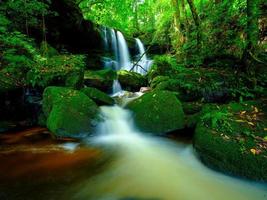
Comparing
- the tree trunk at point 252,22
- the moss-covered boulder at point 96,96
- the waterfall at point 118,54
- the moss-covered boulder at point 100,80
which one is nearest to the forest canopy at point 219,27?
the tree trunk at point 252,22

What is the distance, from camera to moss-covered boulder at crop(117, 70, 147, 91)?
10.7 m

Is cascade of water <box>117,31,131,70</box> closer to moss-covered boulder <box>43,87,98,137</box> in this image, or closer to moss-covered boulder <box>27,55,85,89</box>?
moss-covered boulder <box>27,55,85,89</box>

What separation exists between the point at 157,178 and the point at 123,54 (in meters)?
11.3

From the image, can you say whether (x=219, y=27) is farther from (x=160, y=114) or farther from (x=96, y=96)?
(x=96, y=96)

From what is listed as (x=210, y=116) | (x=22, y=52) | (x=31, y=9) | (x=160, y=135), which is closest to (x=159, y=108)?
(x=160, y=135)

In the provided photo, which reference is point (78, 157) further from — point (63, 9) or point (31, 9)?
point (63, 9)

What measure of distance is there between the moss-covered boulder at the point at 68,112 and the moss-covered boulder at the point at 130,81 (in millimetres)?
4000

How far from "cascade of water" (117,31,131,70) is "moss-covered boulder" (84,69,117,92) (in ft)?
13.1

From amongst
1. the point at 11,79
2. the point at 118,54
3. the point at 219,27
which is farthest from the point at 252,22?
the point at 118,54

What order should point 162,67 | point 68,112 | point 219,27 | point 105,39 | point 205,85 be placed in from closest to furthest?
1. point 68,112
2. point 205,85
3. point 219,27
4. point 162,67
5. point 105,39

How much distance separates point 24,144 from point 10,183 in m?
1.83

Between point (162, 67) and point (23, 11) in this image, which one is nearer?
point (23, 11)

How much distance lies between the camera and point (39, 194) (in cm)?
364

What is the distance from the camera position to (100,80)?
980 cm
